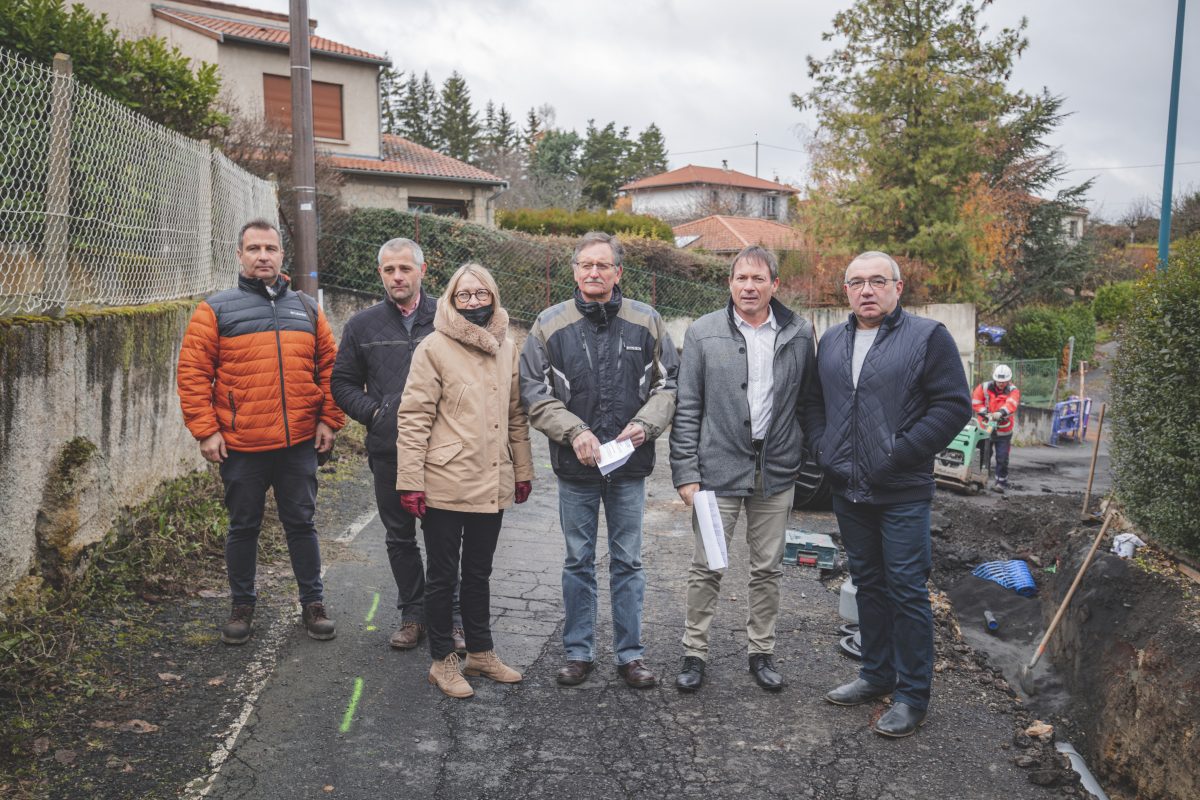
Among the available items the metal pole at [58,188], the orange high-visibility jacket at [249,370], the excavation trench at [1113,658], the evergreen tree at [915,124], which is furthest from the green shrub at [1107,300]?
the metal pole at [58,188]

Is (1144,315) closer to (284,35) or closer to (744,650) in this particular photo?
(744,650)

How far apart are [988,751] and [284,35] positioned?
26.0 m

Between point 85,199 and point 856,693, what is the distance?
5.10 meters

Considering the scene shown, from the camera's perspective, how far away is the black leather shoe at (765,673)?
4434mm

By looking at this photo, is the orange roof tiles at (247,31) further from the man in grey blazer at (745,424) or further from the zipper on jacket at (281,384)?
A: the man in grey blazer at (745,424)

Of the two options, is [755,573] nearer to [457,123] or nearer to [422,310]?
[422,310]

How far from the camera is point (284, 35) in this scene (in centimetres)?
2469

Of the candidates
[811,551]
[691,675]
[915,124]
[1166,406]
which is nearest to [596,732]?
[691,675]

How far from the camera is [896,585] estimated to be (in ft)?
13.6

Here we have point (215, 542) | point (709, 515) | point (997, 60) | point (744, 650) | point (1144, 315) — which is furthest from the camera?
point (997, 60)

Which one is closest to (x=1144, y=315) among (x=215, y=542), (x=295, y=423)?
(x=295, y=423)

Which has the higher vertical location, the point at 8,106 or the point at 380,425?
the point at 8,106

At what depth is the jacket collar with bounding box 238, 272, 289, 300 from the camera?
457 cm

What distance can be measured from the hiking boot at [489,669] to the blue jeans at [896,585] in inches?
69.9
